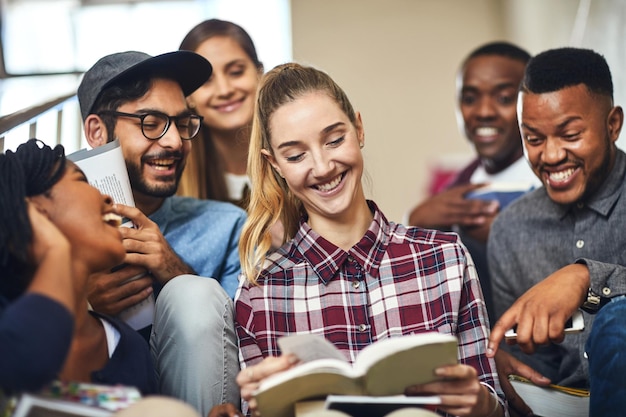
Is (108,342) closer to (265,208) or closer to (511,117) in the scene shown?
(265,208)

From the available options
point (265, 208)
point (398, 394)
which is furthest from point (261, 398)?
point (265, 208)

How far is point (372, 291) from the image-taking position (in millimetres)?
1715

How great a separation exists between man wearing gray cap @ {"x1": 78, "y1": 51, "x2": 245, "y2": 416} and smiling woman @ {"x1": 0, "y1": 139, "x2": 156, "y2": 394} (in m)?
0.17

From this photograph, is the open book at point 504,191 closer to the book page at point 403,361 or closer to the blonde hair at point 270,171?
the blonde hair at point 270,171

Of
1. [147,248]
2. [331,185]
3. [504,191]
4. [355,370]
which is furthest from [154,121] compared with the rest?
[504,191]

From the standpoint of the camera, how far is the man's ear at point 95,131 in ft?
6.74

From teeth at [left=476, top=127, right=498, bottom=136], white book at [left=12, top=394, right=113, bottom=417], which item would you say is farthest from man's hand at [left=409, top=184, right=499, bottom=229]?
white book at [left=12, top=394, right=113, bottom=417]

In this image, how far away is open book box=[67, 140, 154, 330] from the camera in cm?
171

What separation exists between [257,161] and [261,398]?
733 millimetres

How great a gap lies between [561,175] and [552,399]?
1.92ft

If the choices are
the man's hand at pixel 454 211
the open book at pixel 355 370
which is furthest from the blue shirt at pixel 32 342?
the man's hand at pixel 454 211

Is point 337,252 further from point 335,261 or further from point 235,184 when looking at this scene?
point 235,184

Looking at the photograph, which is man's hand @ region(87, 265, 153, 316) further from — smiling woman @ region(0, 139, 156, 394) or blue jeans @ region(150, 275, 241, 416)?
smiling woman @ region(0, 139, 156, 394)

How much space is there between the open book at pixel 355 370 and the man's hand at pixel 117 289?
517 millimetres
